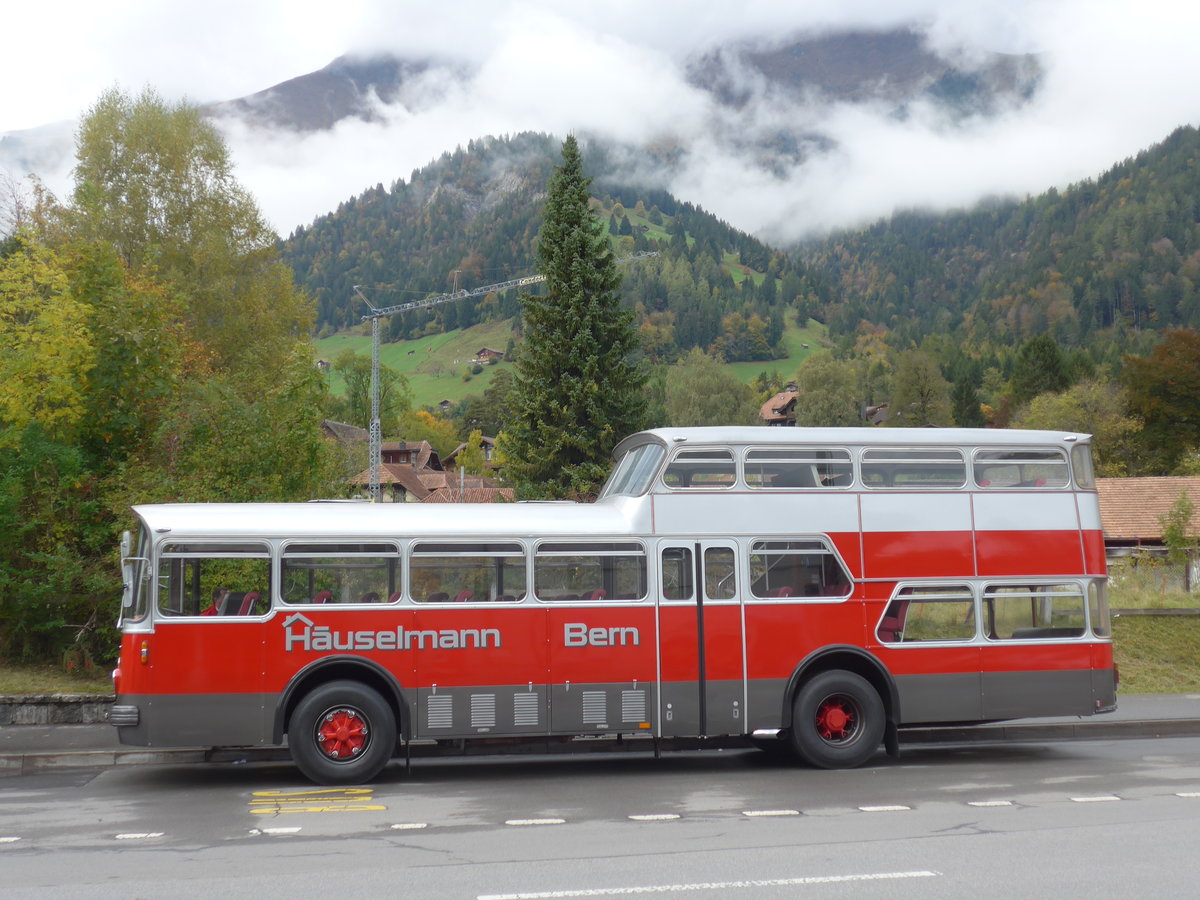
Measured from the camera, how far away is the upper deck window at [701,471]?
1301 cm

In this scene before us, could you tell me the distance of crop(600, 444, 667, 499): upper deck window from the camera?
43.2ft

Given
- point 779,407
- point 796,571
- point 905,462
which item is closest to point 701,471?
point 796,571

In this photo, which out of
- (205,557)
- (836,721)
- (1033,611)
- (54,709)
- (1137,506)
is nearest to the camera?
(205,557)

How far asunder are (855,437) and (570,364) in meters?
27.0

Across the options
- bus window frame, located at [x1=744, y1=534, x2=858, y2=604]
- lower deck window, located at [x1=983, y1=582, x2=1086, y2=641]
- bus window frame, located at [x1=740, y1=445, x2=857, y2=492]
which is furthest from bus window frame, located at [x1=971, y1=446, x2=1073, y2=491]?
bus window frame, located at [x1=744, y1=534, x2=858, y2=604]

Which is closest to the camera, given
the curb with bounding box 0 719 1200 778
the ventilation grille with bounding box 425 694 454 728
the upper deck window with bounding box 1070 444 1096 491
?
the ventilation grille with bounding box 425 694 454 728

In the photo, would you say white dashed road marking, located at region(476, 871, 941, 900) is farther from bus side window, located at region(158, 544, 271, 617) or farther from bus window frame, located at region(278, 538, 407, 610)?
bus side window, located at region(158, 544, 271, 617)

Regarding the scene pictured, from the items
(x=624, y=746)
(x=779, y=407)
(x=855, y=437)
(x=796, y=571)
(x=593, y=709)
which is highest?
(x=779, y=407)

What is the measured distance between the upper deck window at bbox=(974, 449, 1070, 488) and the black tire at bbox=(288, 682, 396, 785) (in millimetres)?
7506

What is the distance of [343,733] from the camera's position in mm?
12109

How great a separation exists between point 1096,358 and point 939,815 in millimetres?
146527

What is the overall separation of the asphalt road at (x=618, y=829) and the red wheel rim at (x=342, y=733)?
0.40m

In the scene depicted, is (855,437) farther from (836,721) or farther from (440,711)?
(440,711)

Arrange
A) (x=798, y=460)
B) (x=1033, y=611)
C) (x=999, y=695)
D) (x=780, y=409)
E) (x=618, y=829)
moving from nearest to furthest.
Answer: (x=618, y=829) → (x=798, y=460) → (x=999, y=695) → (x=1033, y=611) → (x=780, y=409)
